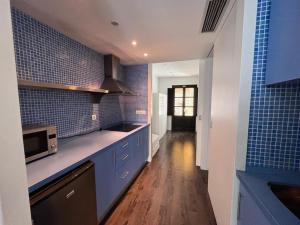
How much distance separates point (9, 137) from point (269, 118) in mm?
1367

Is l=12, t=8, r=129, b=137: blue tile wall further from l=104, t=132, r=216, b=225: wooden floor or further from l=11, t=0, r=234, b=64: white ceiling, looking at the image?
l=104, t=132, r=216, b=225: wooden floor

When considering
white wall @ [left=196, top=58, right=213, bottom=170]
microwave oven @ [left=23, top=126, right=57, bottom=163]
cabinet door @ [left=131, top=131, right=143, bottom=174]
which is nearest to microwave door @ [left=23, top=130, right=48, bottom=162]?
microwave oven @ [left=23, top=126, right=57, bottom=163]

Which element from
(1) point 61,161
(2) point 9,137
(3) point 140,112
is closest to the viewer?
(2) point 9,137

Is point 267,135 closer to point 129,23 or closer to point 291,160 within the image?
point 291,160

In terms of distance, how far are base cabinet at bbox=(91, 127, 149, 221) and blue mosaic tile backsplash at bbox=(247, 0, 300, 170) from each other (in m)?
1.34

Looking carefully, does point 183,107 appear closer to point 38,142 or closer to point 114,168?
point 114,168

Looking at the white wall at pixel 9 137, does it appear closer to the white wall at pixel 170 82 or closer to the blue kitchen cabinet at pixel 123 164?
the blue kitchen cabinet at pixel 123 164

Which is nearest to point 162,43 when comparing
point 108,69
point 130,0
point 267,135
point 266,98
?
point 130,0

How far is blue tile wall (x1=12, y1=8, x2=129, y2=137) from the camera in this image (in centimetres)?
134

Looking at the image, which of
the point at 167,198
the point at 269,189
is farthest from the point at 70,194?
the point at 167,198

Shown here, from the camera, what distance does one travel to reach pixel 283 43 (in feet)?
2.39

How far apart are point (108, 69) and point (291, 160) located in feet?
8.37

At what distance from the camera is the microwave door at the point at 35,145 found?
3.62ft

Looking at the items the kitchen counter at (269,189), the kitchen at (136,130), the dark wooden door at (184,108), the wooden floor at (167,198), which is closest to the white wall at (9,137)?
the kitchen at (136,130)
